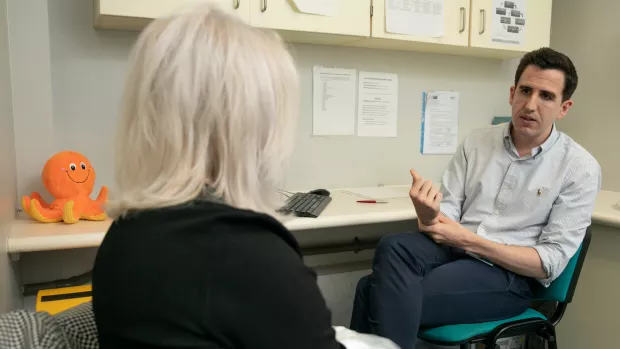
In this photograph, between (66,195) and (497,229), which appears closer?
(66,195)

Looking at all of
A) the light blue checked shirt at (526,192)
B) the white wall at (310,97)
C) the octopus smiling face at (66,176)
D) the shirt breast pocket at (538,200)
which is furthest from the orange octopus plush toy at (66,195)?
the shirt breast pocket at (538,200)

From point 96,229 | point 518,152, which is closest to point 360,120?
point 518,152

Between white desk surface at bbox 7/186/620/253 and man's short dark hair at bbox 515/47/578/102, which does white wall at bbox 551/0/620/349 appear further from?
man's short dark hair at bbox 515/47/578/102

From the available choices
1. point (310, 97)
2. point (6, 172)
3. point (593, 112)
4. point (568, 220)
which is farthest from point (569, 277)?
point (6, 172)

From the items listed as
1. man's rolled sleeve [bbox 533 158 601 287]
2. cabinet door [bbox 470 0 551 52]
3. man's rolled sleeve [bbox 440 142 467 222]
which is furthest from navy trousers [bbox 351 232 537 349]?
cabinet door [bbox 470 0 551 52]

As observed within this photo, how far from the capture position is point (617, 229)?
1838 millimetres

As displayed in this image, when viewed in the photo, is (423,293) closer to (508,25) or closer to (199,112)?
(199,112)

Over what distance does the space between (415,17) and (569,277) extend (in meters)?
1.20

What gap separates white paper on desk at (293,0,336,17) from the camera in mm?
1807

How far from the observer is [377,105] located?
7.79 feet

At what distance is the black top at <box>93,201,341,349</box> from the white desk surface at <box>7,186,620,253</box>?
0.78m

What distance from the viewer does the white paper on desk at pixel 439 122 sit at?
2.51 metres

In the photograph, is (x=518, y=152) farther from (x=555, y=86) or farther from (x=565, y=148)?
(x=555, y=86)

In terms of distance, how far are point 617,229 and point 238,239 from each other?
5.77 ft
